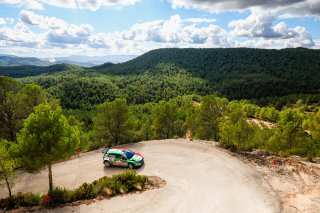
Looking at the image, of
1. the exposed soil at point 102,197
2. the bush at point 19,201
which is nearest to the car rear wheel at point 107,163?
the exposed soil at point 102,197

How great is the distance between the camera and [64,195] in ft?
76.1

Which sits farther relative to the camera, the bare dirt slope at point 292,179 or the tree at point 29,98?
the tree at point 29,98

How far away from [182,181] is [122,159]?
759cm

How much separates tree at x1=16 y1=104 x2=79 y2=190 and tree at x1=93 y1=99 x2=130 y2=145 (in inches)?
586

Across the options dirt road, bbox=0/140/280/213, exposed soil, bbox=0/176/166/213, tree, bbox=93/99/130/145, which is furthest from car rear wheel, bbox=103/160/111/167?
tree, bbox=93/99/130/145

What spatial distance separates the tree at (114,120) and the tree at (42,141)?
586 inches

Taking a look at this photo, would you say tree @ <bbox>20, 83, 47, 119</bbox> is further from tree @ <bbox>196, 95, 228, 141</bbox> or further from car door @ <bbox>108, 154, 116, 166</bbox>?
tree @ <bbox>196, 95, 228, 141</bbox>

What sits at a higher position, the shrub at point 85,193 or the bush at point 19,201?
the shrub at point 85,193

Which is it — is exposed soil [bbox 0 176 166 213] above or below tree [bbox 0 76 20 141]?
below

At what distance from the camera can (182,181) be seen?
2608 cm

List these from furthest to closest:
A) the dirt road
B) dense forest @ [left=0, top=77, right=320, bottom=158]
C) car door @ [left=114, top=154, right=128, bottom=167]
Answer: dense forest @ [left=0, top=77, right=320, bottom=158] < car door @ [left=114, top=154, right=128, bottom=167] < the dirt road

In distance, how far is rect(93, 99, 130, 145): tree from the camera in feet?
128

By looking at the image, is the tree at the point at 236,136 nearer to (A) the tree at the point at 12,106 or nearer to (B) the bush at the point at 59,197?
(B) the bush at the point at 59,197

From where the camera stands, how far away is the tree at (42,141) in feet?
74.5
